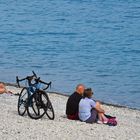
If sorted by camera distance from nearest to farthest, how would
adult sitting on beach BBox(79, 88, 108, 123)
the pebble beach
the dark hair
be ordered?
the pebble beach
adult sitting on beach BBox(79, 88, 108, 123)
the dark hair

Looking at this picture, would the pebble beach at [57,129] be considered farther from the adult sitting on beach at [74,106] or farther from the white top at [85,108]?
the white top at [85,108]

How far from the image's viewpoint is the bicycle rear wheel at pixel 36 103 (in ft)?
53.1

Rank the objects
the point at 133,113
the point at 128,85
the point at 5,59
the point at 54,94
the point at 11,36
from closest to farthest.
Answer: the point at 133,113, the point at 54,94, the point at 128,85, the point at 5,59, the point at 11,36

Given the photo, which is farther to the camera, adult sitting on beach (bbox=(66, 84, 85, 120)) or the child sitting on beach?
adult sitting on beach (bbox=(66, 84, 85, 120))

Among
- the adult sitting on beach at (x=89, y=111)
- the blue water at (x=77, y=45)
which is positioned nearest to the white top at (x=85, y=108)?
the adult sitting on beach at (x=89, y=111)

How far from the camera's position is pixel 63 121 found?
655 inches

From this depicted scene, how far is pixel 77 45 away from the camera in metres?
45.9

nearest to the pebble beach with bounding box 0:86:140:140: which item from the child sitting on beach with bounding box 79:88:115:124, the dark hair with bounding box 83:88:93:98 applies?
the child sitting on beach with bounding box 79:88:115:124

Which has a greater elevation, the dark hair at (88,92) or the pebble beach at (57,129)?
the dark hair at (88,92)

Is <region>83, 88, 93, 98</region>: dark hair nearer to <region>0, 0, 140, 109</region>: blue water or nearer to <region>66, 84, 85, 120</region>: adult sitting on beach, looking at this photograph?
<region>66, 84, 85, 120</region>: adult sitting on beach

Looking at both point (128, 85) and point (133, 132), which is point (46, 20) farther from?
point (133, 132)

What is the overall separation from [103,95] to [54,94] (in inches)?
90.8

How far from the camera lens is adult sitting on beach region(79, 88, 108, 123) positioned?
55.5 ft

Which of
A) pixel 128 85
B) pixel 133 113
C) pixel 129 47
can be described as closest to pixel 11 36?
pixel 129 47
